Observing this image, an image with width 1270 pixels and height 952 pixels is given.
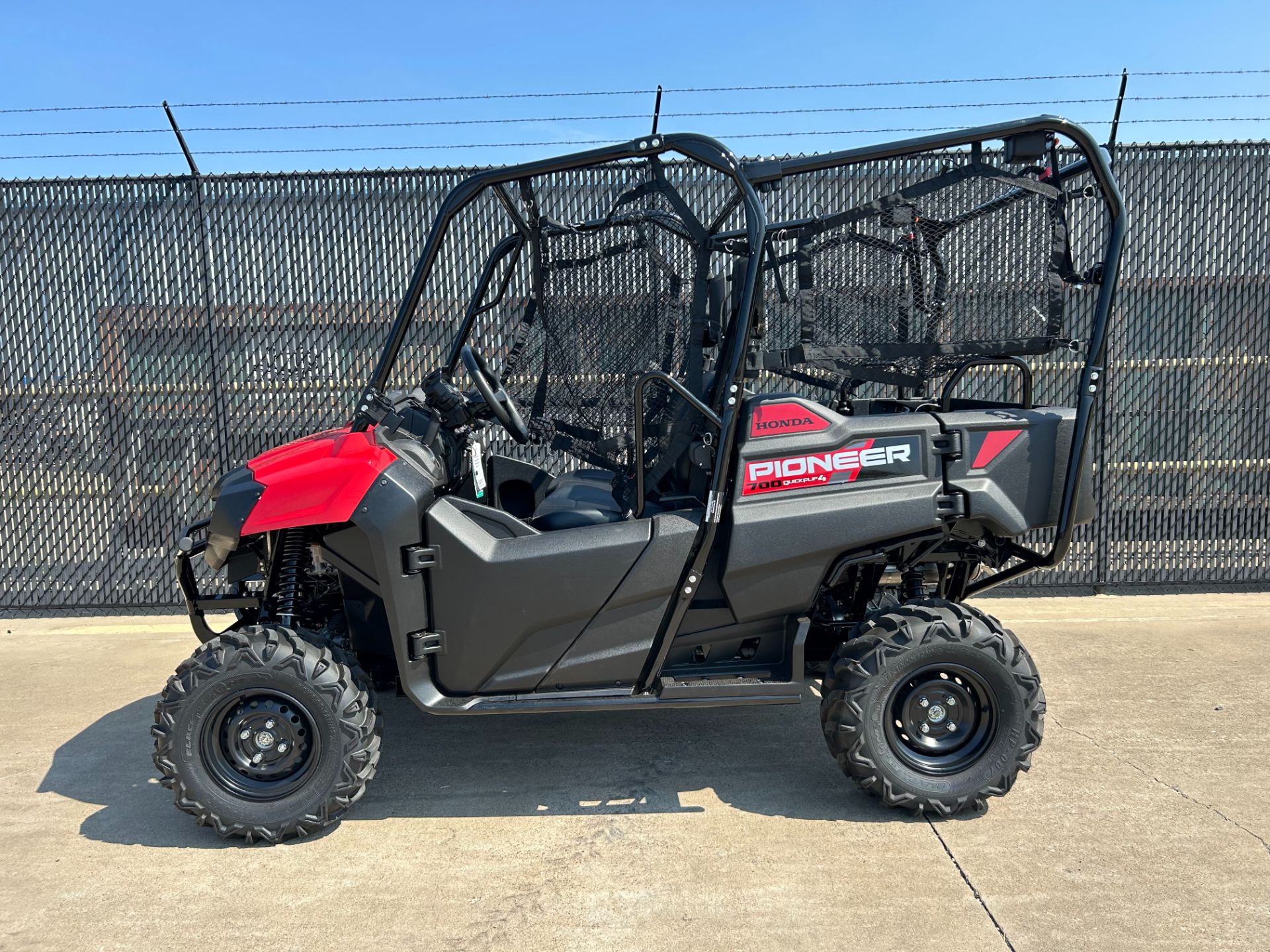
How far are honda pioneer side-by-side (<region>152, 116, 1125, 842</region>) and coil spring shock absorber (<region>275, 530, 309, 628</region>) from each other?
12mm

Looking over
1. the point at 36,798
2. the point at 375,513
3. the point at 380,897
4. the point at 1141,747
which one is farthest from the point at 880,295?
the point at 36,798

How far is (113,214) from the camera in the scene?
612 cm

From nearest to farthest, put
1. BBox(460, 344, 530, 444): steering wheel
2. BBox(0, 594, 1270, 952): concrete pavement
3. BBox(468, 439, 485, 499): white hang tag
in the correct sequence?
BBox(0, 594, 1270, 952): concrete pavement
BBox(460, 344, 530, 444): steering wheel
BBox(468, 439, 485, 499): white hang tag

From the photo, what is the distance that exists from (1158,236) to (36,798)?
682 cm

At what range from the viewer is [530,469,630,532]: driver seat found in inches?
138

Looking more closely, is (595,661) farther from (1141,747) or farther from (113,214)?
(113,214)

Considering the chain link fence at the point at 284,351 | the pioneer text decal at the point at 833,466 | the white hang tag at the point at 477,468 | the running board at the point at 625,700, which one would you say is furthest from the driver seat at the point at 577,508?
the chain link fence at the point at 284,351

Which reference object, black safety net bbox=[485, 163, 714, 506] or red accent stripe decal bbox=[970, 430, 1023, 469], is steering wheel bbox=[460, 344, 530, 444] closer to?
black safety net bbox=[485, 163, 714, 506]

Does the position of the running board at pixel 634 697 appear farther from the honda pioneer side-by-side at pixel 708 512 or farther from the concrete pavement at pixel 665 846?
the concrete pavement at pixel 665 846

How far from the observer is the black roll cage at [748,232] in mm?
3166

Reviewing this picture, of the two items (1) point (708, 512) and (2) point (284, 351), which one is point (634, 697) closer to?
(1) point (708, 512)

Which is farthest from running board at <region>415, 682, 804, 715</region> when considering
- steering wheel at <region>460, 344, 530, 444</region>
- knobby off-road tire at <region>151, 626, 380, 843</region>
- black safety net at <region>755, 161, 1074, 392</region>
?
black safety net at <region>755, 161, 1074, 392</region>

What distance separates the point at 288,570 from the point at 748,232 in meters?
2.05

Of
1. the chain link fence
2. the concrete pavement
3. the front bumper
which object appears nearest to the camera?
the concrete pavement
